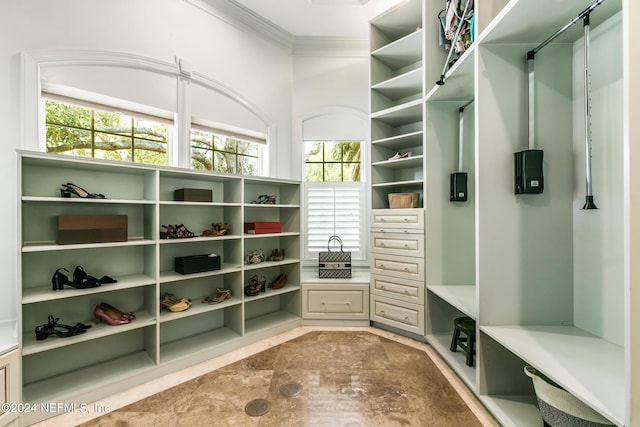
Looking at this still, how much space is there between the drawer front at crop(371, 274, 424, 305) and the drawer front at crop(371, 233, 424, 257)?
0.27m

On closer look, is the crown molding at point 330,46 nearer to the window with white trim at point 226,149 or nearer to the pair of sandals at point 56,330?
the window with white trim at point 226,149

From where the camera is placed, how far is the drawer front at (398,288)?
277cm

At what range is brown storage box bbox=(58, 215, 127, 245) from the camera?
74.6 inches

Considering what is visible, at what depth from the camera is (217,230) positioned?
8.99 feet

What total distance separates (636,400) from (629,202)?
2.19 ft

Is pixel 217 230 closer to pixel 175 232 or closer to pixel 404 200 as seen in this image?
pixel 175 232

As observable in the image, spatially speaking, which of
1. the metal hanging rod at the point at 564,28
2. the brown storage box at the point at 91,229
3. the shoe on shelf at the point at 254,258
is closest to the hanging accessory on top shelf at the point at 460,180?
the metal hanging rod at the point at 564,28

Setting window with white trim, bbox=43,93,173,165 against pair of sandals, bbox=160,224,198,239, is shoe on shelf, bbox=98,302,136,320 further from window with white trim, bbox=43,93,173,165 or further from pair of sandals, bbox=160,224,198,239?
window with white trim, bbox=43,93,173,165

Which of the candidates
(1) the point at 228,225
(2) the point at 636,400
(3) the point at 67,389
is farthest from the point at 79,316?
(2) the point at 636,400

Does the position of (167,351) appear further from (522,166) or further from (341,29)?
(341,29)

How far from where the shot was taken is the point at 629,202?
3.18ft

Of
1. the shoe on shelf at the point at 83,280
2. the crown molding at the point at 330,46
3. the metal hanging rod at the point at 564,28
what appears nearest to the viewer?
the metal hanging rod at the point at 564,28

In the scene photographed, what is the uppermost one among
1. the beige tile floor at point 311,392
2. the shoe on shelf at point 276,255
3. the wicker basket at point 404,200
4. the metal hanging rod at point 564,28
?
the metal hanging rod at point 564,28

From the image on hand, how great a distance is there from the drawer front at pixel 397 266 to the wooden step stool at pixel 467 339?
0.50m
